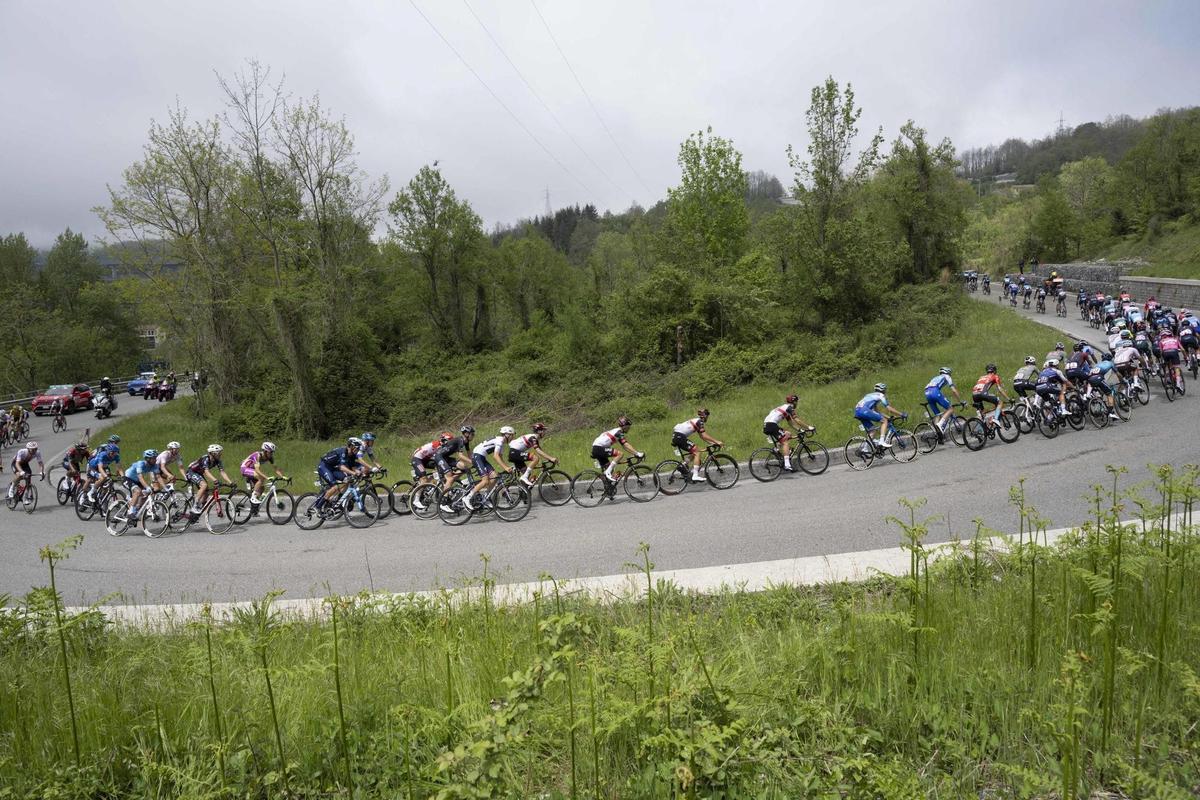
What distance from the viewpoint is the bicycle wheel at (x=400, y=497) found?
15.5 metres

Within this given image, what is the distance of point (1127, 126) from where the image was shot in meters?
126

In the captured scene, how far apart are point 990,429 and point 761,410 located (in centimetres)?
700

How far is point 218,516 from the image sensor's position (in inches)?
625

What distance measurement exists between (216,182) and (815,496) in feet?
117

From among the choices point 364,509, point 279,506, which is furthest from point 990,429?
point 279,506

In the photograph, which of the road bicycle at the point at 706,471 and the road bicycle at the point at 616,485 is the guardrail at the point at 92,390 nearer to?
the road bicycle at the point at 616,485

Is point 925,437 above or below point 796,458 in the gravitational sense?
above

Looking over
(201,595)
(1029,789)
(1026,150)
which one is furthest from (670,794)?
(1026,150)

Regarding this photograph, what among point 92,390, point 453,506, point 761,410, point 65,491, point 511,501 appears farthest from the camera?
point 92,390

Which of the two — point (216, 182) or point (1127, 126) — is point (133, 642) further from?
point (1127, 126)

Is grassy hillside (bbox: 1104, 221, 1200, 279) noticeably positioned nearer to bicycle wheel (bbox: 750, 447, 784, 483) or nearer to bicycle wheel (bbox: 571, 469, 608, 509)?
bicycle wheel (bbox: 750, 447, 784, 483)

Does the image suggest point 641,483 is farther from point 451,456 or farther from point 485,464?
point 451,456

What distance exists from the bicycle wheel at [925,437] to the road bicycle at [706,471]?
14.6ft

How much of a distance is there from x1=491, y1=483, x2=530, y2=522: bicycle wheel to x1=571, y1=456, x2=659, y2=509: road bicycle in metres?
1.17
